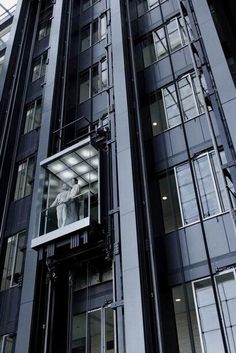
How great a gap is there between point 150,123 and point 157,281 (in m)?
8.34

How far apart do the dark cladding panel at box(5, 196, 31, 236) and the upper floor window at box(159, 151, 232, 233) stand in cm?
739

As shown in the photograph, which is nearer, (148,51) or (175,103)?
(175,103)

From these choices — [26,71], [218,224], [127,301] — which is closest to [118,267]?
[127,301]

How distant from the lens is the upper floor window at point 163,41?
22406mm

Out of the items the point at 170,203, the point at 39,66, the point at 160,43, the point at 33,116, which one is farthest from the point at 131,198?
the point at 39,66

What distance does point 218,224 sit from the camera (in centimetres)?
1534

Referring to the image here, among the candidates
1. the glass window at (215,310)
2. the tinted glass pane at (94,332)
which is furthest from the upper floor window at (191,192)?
the tinted glass pane at (94,332)

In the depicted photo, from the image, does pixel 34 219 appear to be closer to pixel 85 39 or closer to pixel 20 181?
pixel 20 181

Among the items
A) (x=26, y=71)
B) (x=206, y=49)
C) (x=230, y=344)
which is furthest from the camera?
(x=26, y=71)

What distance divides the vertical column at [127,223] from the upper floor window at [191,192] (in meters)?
1.91

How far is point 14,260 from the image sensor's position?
20484 mm

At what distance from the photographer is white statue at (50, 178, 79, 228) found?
59.2 feet

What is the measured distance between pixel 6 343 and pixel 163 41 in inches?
663

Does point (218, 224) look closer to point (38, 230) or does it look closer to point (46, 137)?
point (38, 230)
